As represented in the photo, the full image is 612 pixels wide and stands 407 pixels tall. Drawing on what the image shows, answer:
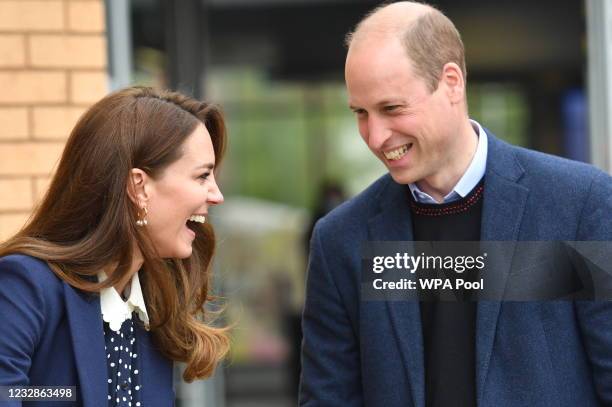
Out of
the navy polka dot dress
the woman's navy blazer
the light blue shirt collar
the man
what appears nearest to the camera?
the woman's navy blazer

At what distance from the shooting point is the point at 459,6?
9.95 metres

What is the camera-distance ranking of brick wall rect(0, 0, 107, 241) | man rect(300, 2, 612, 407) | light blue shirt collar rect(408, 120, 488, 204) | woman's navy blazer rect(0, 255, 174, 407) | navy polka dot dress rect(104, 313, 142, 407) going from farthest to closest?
brick wall rect(0, 0, 107, 241) → light blue shirt collar rect(408, 120, 488, 204) → man rect(300, 2, 612, 407) → navy polka dot dress rect(104, 313, 142, 407) → woman's navy blazer rect(0, 255, 174, 407)

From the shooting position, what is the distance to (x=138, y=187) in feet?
9.31

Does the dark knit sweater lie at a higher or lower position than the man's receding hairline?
lower

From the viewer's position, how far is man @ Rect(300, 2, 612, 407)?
9.48ft

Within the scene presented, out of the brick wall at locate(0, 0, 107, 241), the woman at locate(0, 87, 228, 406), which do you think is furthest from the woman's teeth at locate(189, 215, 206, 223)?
the brick wall at locate(0, 0, 107, 241)

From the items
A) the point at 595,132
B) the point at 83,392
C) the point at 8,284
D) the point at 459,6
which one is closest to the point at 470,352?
the point at 83,392

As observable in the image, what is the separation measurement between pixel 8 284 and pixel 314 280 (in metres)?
0.91

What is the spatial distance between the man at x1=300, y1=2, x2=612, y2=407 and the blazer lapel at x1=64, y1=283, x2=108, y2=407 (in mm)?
675

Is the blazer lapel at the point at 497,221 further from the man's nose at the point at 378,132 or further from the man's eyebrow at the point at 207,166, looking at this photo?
the man's eyebrow at the point at 207,166

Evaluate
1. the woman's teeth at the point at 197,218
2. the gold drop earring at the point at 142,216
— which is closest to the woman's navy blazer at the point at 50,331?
the gold drop earring at the point at 142,216

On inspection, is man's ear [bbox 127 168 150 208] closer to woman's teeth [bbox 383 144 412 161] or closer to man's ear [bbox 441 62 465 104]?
woman's teeth [bbox 383 144 412 161]

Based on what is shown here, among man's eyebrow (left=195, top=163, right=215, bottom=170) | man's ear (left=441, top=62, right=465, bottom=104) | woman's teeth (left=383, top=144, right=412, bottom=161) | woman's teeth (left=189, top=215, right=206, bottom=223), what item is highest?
man's ear (left=441, top=62, right=465, bottom=104)

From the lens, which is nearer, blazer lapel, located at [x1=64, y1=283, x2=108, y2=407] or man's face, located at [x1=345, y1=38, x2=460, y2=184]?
blazer lapel, located at [x1=64, y1=283, x2=108, y2=407]
